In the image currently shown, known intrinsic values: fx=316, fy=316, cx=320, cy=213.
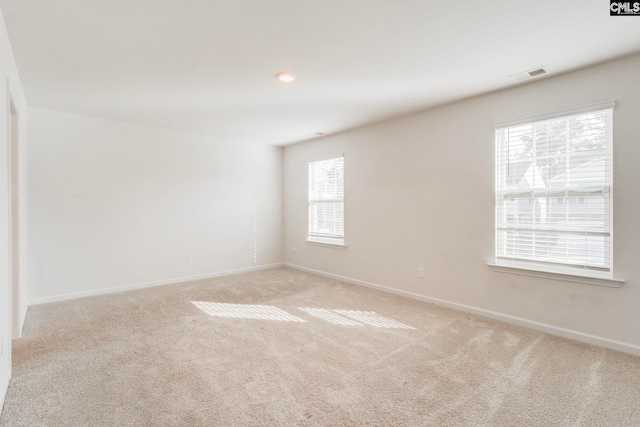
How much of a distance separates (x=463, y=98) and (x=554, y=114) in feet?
3.03

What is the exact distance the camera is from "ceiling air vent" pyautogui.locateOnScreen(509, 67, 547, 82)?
9.32 feet

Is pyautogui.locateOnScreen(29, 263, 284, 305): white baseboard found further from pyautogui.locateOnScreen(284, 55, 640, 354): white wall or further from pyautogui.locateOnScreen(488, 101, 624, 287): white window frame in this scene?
pyautogui.locateOnScreen(488, 101, 624, 287): white window frame

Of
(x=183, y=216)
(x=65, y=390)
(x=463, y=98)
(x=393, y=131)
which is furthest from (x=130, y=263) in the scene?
(x=463, y=98)

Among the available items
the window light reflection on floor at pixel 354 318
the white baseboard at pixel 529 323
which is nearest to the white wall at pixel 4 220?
the window light reflection on floor at pixel 354 318

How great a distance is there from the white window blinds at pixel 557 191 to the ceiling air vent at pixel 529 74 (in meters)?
0.44

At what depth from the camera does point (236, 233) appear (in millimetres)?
5691

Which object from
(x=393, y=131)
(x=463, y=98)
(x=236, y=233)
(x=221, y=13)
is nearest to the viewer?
(x=221, y=13)

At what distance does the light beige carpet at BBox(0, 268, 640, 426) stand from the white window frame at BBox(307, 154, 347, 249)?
5.75 ft

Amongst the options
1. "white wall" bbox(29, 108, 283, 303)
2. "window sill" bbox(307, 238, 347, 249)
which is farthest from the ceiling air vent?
"white wall" bbox(29, 108, 283, 303)

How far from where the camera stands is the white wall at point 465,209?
262 centimetres

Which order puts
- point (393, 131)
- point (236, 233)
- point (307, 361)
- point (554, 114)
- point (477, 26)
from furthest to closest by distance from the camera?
point (236, 233)
point (393, 131)
point (554, 114)
point (307, 361)
point (477, 26)

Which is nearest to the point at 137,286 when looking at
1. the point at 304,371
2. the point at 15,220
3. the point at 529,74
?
the point at 15,220

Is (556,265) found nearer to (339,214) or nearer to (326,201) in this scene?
(339,214)

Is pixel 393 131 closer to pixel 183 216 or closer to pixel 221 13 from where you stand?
pixel 221 13
